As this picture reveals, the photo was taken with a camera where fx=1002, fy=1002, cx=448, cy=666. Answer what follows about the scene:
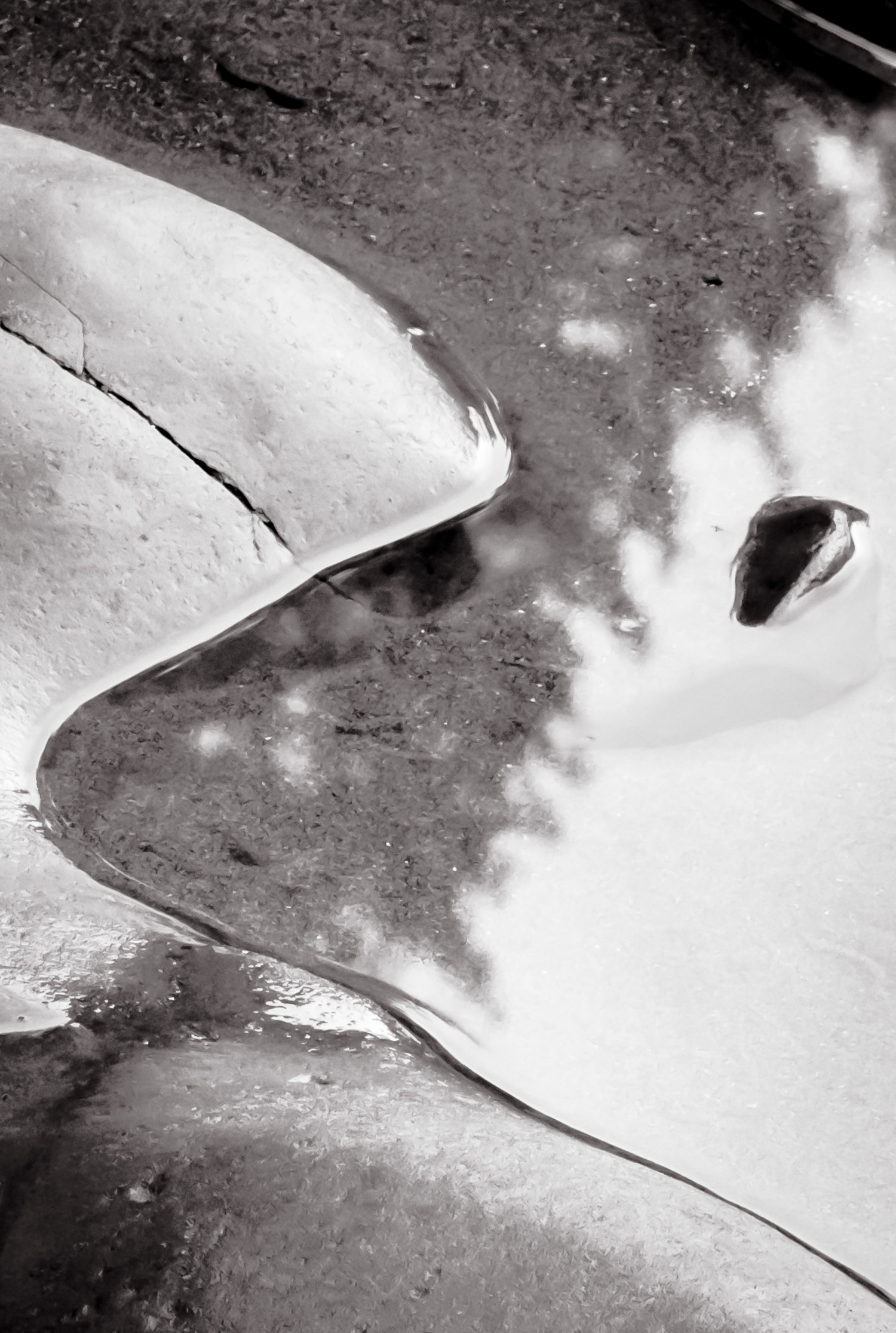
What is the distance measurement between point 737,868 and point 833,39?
4.89 ft

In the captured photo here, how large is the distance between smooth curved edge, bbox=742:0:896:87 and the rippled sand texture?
0.38 metres

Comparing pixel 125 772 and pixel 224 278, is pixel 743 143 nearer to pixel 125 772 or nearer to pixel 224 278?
pixel 224 278

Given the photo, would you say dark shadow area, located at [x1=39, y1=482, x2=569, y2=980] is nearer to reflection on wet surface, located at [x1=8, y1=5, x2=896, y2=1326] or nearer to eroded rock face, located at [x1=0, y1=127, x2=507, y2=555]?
reflection on wet surface, located at [x1=8, y1=5, x2=896, y2=1326]

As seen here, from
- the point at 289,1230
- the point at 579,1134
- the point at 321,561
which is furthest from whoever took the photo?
the point at 321,561

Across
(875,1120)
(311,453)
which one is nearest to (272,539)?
(311,453)

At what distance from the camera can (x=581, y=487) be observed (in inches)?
68.5

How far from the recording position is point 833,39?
5.94 feet

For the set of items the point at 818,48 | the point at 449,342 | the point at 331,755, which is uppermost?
the point at 818,48

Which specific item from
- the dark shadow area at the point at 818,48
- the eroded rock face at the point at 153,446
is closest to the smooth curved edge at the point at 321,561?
the eroded rock face at the point at 153,446

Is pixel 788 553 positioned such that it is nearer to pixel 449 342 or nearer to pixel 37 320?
pixel 449 342

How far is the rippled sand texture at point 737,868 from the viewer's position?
159 centimetres

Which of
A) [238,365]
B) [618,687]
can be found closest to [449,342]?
[238,365]

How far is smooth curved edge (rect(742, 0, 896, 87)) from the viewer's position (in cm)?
180

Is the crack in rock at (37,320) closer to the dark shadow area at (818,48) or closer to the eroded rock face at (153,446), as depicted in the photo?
the eroded rock face at (153,446)
